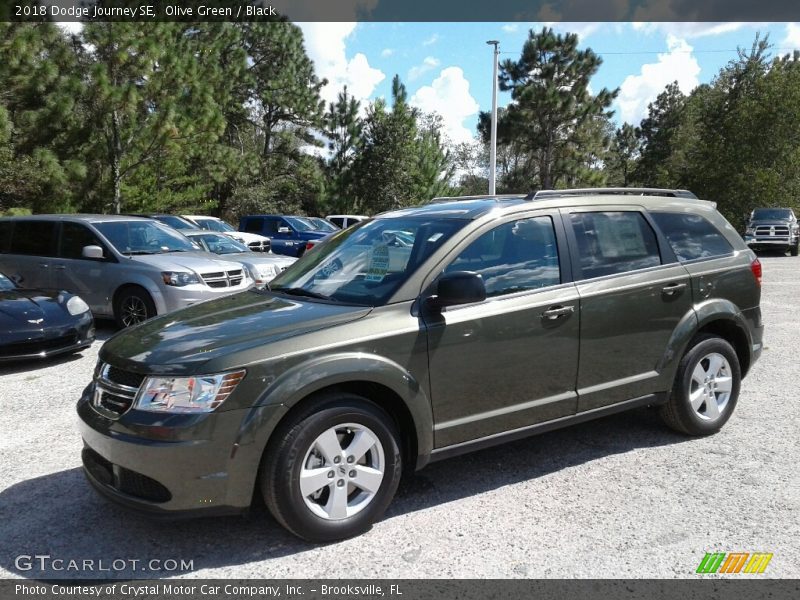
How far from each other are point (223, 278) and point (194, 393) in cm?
622

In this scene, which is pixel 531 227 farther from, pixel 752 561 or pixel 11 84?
pixel 11 84

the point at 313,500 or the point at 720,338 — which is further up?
the point at 720,338

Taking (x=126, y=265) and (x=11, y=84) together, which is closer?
(x=126, y=265)

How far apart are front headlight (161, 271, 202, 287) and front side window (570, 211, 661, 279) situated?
19.3 feet

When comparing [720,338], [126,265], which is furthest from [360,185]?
[720,338]

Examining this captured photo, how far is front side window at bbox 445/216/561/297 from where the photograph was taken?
3.83 m

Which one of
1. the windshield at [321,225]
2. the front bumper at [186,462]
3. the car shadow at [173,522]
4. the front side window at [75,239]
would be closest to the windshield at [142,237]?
the front side window at [75,239]

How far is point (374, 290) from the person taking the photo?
3.70 m

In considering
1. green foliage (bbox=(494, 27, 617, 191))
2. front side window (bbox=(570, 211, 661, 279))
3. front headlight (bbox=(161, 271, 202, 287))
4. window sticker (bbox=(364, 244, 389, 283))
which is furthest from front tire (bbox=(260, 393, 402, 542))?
green foliage (bbox=(494, 27, 617, 191))

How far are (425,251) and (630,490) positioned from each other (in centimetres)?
185

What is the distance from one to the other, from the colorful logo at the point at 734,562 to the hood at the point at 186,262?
7.19m

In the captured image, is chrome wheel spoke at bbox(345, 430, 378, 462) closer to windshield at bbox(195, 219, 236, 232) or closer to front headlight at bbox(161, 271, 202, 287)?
front headlight at bbox(161, 271, 202, 287)

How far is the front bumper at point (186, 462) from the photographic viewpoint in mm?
2980

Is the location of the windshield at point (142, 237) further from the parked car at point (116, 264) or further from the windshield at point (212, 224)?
the windshield at point (212, 224)
